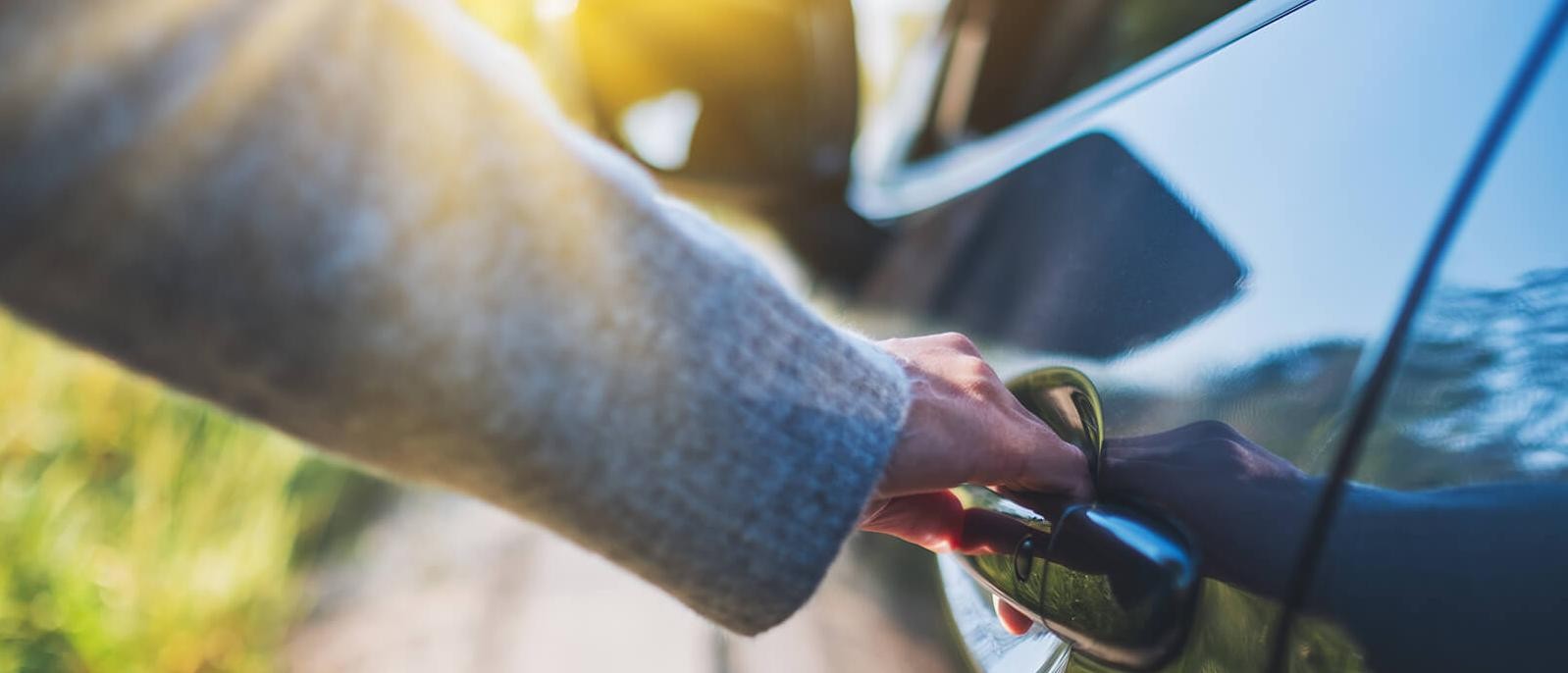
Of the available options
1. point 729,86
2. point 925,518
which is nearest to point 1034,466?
point 925,518

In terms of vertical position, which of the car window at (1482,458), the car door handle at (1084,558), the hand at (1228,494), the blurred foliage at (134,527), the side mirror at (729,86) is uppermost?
the car window at (1482,458)

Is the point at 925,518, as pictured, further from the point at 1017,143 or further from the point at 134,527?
the point at 134,527

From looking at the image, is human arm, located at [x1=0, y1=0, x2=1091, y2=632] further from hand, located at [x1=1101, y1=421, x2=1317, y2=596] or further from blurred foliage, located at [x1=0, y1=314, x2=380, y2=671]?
blurred foliage, located at [x1=0, y1=314, x2=380, y2=671]

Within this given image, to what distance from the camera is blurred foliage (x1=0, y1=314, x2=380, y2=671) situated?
6.00 feet

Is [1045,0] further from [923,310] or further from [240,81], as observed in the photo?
[240,81]

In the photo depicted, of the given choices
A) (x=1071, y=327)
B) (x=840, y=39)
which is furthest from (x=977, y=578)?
(x=840, y=39)

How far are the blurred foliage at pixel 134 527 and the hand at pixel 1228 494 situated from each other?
1.89 metres

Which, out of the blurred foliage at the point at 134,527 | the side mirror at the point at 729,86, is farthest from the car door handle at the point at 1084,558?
the blurred foliage at the point at 134,527

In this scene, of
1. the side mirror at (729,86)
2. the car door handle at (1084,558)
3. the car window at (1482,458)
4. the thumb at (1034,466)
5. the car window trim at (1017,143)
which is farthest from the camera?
the side mirror at (729,86)

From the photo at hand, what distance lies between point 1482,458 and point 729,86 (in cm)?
198

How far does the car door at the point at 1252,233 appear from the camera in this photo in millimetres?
594

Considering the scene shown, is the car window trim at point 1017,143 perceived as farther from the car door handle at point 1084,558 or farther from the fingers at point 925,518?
the fingers at point 925,518

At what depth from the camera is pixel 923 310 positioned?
59.1 inches

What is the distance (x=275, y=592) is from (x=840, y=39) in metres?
1.91
